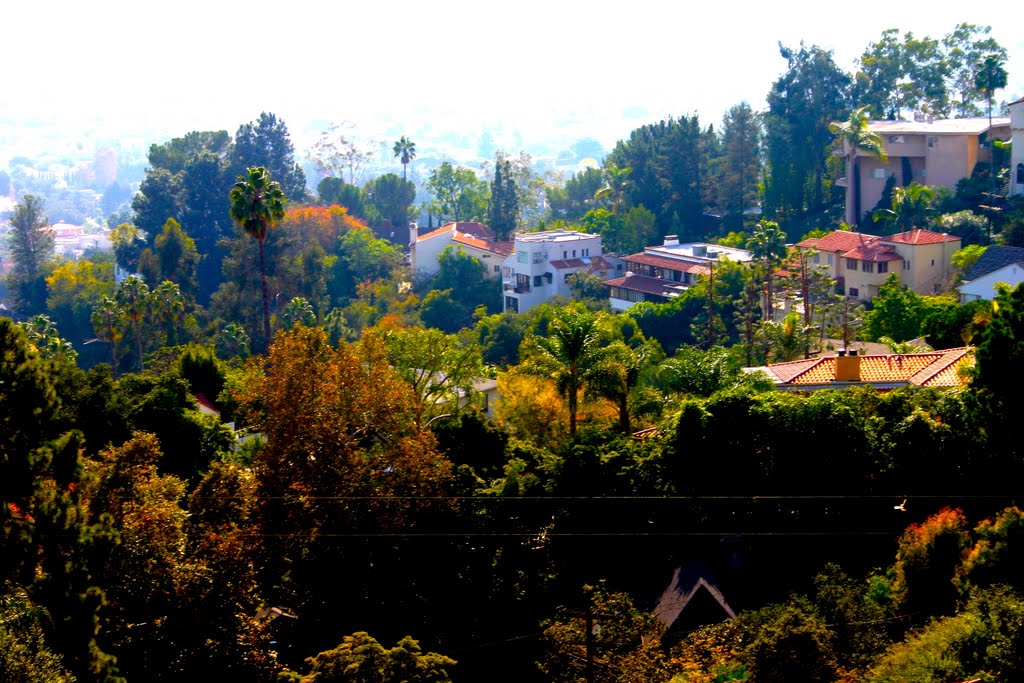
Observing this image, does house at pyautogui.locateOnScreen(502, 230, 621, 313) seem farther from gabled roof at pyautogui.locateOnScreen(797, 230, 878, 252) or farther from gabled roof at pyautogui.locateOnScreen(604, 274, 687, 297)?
gabled roof at pyautogui.locateOnScreen(797, 230, 878, 252)

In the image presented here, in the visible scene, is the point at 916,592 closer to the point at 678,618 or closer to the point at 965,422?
the point at 678,618

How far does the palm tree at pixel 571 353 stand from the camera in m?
29.4

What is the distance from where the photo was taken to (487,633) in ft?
66.5

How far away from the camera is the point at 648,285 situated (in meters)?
61.8

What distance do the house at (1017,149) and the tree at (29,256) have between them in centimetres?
5805

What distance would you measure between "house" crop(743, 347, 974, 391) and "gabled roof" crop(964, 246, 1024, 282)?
716 inches

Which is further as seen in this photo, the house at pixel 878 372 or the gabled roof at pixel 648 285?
the gabled roof at pixel 648 285

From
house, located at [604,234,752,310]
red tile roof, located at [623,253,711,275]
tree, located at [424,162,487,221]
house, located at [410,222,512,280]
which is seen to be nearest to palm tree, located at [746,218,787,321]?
house, located at [604,234,752,310]

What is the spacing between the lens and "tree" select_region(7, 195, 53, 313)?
78.8m

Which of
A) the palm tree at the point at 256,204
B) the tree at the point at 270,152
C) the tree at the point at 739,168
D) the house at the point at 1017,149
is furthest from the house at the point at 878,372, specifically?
the tree at the point at 270,152

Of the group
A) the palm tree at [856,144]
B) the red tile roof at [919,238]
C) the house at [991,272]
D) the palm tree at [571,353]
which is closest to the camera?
the palm tree at [571,353]

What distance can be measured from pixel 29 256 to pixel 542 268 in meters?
38.6

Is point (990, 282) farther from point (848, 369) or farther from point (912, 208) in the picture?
point (848, 369)

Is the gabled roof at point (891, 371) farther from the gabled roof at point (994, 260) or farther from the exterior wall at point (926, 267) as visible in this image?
the exterior wall at point (926, 267)
